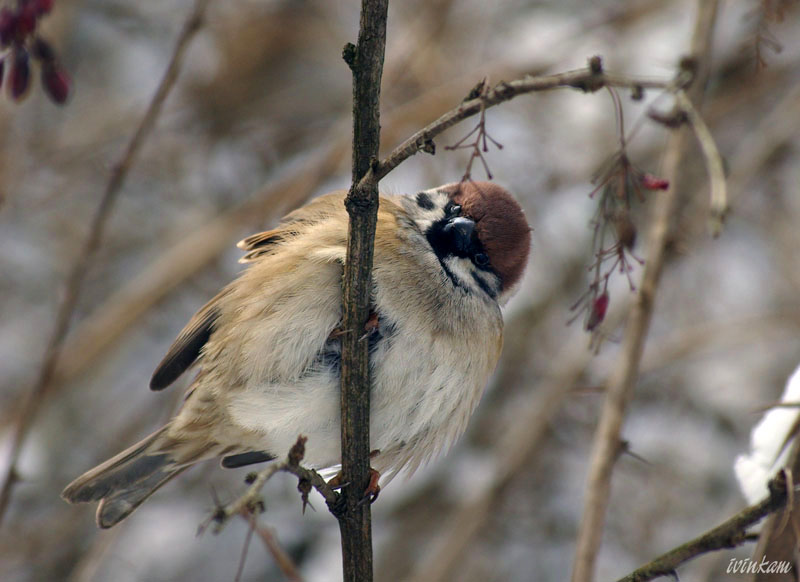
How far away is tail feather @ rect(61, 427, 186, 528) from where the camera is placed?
3.28m

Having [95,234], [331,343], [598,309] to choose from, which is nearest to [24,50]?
[95,234]

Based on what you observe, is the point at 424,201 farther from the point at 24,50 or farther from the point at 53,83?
the point at 24,50

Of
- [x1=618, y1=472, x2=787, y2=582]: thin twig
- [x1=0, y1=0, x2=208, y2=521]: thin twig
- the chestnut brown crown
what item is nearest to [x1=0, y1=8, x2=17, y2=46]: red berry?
[x1=0, y1=0, x2=208, y2=521]: thin twig

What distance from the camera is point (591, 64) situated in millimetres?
1617

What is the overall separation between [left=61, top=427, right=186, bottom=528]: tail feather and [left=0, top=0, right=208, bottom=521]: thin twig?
0.27 m

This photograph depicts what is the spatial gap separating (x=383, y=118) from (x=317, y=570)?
9.82ft

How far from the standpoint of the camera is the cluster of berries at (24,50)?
8.56 ft

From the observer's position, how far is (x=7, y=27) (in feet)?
8.55

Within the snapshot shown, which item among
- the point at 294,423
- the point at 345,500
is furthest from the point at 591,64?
the point at 294,423

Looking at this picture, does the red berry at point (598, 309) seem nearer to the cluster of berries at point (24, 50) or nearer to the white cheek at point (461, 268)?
the white cheek at point (461, 268)

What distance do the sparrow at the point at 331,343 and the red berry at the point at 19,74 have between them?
39.0 inches

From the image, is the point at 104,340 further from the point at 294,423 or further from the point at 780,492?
the point at 780,492

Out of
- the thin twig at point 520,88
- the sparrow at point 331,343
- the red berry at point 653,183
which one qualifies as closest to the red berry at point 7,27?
the sparrow at point 331,343

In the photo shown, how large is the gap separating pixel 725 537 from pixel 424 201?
1836mm
